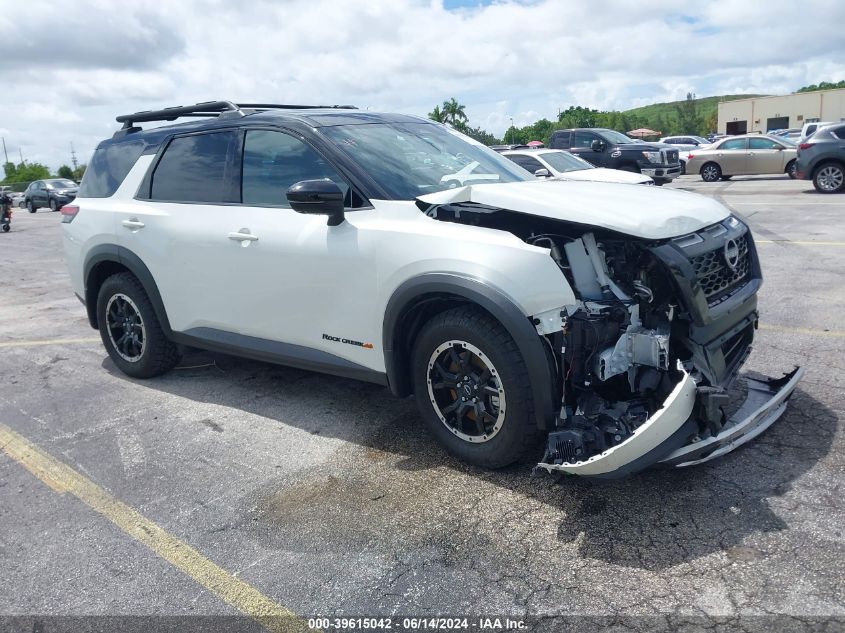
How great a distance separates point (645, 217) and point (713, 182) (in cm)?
2218

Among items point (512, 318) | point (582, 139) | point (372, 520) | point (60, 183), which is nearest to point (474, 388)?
point (512, 318)

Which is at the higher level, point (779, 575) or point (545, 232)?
point (545, 232)

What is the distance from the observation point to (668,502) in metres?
3.36

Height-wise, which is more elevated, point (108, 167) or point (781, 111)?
point (108, 167)

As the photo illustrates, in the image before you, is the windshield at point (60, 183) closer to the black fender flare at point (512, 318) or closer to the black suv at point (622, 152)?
the black suv at point (622, 152)

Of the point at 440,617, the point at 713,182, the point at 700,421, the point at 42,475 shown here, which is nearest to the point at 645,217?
the point at 700,421

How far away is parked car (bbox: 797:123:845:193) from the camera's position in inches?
651

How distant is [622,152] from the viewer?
65.0ft

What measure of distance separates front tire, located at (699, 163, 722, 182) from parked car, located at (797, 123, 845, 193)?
247 inches

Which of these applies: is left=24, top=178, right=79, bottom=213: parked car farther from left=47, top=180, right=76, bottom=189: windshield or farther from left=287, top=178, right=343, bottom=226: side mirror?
left=287, top=178, right=343, bottom=226: side mirror

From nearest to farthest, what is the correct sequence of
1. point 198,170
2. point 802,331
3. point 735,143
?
point 198,170, point 802,331, point 735,143

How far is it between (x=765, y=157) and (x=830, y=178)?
19.7 ft

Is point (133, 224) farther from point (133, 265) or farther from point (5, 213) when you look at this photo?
point (5, 213)

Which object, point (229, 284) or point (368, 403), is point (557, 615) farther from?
point (229, 284)
